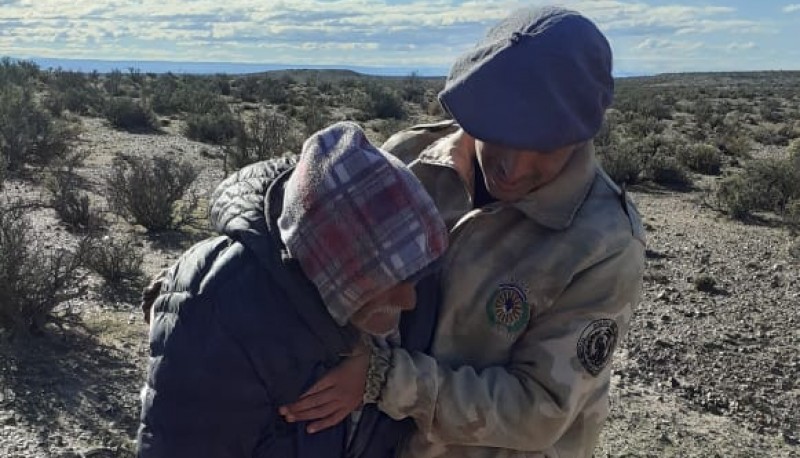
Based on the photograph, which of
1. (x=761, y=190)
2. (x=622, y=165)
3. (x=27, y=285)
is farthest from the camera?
(x=622, y=165)

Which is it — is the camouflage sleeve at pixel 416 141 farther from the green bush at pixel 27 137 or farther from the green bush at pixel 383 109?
the green bush at pixel 383 109

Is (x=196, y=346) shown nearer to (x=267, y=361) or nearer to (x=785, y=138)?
(x=267, y=361)

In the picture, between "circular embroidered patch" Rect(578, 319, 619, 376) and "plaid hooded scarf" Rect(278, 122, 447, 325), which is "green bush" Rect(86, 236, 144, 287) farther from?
"plaid hooded scarf" Rect(278, 122, 447, 325)

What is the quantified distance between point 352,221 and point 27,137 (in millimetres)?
13874

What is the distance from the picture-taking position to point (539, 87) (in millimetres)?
1973

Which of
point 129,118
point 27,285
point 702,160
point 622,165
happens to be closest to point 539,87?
point 27,285

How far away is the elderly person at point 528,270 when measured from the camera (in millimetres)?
1989

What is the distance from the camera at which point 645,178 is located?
54.9 ft

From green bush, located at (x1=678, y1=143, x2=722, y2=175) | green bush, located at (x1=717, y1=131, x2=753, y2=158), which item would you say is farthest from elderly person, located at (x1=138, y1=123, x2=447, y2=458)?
green bush, located at (x1=717, y1=131, x2=753, y2=158)

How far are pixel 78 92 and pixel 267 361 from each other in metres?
24.6

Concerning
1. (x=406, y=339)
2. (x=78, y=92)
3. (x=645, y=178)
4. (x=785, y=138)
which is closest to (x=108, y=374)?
(x=406, y=339)

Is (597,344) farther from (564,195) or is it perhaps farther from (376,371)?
(376,371)

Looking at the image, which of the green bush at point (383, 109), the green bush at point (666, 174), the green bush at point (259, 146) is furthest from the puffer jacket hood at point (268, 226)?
the green bush at point (383, 109)

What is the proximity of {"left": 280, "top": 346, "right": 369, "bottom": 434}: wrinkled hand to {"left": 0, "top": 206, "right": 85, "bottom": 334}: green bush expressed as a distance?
205 inches
